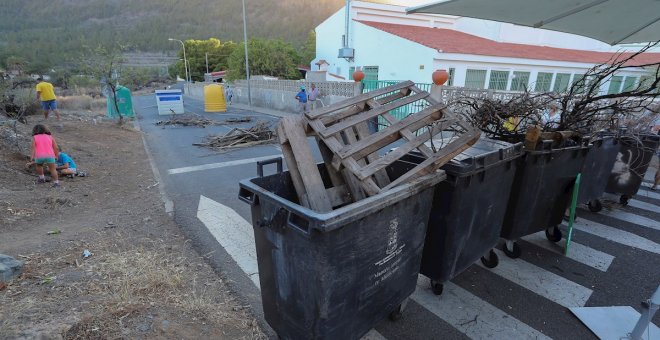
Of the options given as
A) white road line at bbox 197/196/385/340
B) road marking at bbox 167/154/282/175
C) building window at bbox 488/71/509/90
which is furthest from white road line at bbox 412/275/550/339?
building window at bbox 488/71/509/90

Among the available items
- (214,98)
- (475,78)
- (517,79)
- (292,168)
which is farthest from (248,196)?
(517,79)

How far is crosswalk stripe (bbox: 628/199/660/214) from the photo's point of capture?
5234 millimetres

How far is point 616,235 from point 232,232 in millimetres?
5201

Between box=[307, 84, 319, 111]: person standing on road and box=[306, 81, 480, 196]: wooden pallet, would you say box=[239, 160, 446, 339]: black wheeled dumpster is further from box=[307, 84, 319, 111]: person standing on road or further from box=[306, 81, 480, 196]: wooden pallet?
box=[307, 84, 319, 111]: person standing on road

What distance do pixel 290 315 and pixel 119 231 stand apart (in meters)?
3.26

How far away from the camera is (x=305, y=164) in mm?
2219

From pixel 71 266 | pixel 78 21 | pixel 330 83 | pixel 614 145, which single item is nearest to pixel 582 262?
Answer: pixel 614 145

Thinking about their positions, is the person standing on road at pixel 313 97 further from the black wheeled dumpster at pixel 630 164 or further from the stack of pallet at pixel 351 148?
the stack of pallet at pixel 351 148

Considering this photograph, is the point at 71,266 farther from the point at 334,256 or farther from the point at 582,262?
the point at 582,262

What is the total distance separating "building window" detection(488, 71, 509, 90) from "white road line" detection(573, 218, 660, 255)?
1873 centimetres

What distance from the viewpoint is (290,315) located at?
2139mm

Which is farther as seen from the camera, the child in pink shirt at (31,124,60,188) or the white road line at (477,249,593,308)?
the child in pink shirt at (31,124,60,188)

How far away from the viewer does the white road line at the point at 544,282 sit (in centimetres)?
309

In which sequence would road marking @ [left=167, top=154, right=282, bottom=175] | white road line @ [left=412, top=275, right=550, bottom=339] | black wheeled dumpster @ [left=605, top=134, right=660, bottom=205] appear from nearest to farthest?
white road line @ [left=412, top=275, right=550, bottom=339] → black wheeled dumpster @ [left=605, top=134, right=660, bottom=205] → road marking @ [left=167, top=154, right=282, bottom=175]
